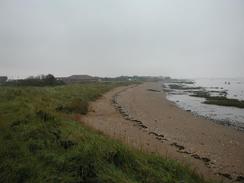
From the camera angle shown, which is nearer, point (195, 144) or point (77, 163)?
point (77, 163)

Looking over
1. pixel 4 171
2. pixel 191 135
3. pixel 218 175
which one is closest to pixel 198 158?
pixel 218 175

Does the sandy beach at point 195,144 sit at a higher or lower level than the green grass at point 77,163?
lower

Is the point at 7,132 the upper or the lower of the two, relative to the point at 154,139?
upper

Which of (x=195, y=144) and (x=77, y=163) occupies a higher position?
(x=77, y=163)

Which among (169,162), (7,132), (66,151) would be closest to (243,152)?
(169,162)

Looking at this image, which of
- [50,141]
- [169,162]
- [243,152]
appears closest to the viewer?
[169,162]

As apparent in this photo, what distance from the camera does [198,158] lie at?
28.1 ft

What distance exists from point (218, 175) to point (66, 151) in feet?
16.9

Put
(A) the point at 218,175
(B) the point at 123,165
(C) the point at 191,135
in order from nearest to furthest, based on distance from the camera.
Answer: (B) the point at 123,165
(A) the point at 218,175
(C) the point at 191,135

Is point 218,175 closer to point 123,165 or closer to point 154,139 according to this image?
point 123,165

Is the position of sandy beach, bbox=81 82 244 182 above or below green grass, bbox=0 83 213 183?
below

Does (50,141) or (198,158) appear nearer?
(50,141)

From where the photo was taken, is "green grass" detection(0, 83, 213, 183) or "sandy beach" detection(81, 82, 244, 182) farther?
"sandy beach" detection(81, 82, 244, 182)

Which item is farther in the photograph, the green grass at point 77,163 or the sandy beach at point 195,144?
the sandy beach at point 195,144
